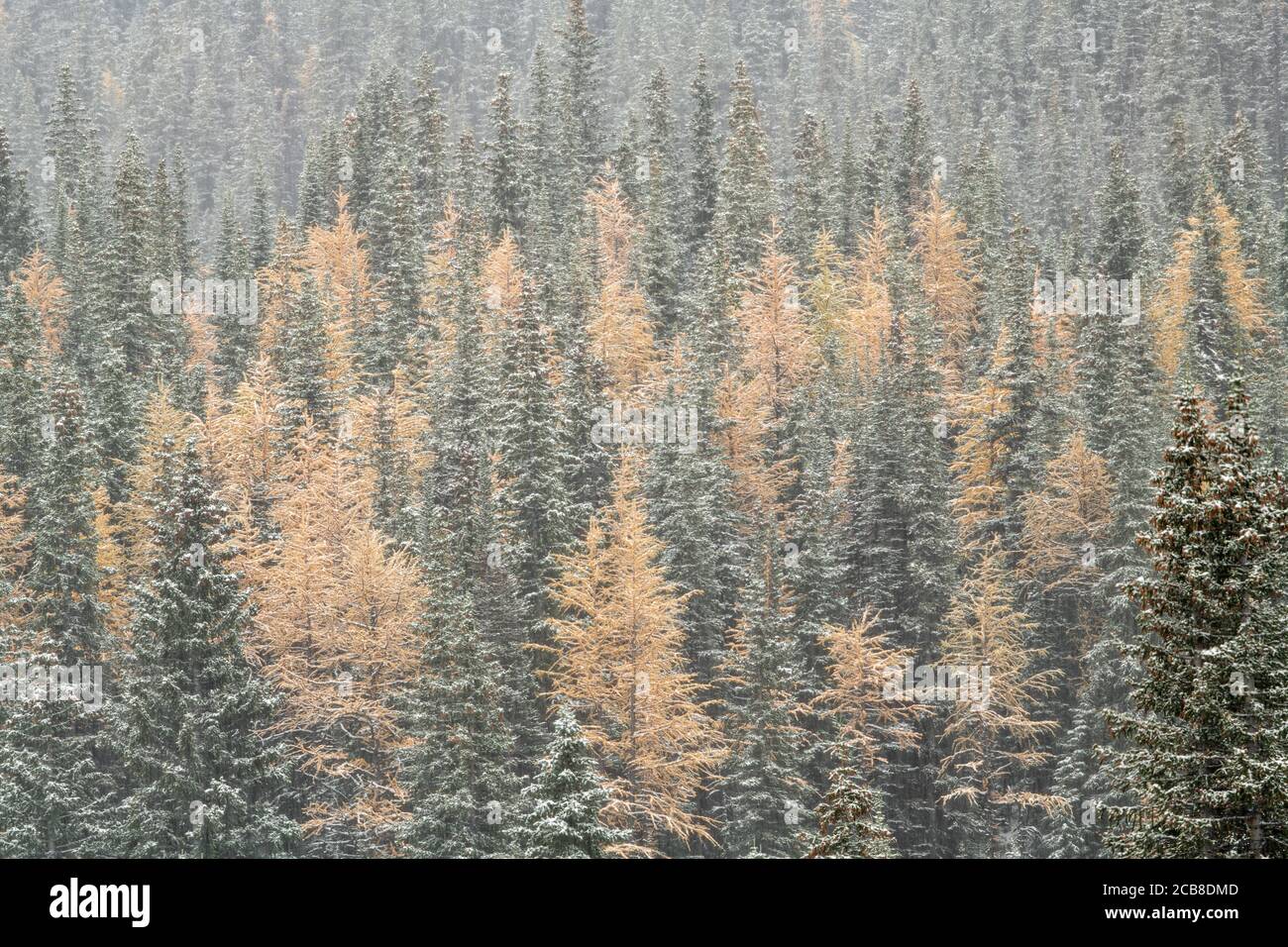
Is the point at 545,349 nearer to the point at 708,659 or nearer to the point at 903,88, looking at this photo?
the point at 708,659

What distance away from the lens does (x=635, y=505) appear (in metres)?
45.1

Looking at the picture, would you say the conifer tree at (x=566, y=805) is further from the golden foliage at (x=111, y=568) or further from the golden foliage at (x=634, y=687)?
the golden foliage at (x=111, y=568)

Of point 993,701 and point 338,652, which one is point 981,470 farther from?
point 338,652

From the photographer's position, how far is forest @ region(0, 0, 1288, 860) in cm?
3384

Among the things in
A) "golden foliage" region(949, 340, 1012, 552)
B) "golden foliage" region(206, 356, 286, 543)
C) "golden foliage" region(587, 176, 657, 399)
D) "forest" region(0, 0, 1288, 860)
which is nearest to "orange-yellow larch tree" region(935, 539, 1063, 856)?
"forest" region(0, 0, 1288, 860)

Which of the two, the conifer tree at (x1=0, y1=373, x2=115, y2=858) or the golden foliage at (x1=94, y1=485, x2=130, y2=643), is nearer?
the conifer tree at (x1=0, y1=373, x2=115, y2=858)

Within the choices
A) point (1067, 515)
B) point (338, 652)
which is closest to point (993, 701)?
point (1067, 515)

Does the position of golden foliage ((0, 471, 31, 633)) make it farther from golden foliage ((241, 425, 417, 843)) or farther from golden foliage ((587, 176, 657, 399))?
golden foliage ((587, 176, 657, 399))

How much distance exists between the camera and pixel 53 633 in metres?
41.8

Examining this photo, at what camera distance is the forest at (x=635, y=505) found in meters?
33.8

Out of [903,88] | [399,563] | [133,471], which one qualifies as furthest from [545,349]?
[903,88]

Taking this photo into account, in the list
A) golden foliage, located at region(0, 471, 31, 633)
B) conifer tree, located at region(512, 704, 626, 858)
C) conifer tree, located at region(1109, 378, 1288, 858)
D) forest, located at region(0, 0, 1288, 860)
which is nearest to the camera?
conifer tree, located at region(1109, 378, 1288, 858)

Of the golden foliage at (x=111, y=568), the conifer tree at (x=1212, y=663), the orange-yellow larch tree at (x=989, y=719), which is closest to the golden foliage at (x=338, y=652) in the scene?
the golden foliage at (x=111, y=568)
